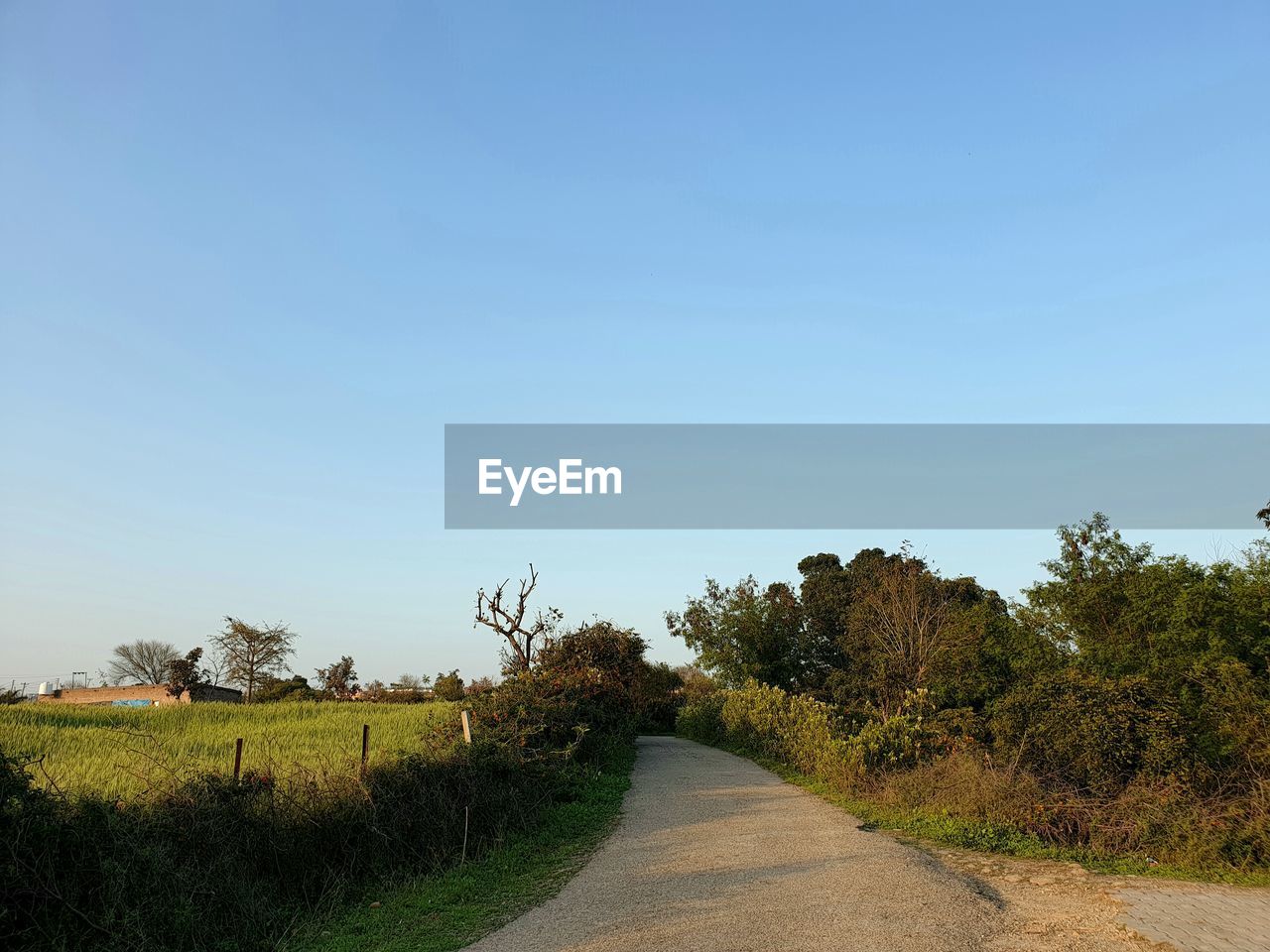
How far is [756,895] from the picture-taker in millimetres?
8078

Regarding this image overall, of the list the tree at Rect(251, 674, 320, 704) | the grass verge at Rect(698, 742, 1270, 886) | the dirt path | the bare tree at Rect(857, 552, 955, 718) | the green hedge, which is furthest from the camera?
the tree at Rect(251, 674, 320, 704)

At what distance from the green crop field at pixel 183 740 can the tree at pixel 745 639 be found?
1775cm

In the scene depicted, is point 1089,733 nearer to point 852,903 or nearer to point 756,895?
point 852,903

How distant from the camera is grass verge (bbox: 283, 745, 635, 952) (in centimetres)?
745

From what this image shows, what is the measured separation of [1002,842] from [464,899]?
662 cm

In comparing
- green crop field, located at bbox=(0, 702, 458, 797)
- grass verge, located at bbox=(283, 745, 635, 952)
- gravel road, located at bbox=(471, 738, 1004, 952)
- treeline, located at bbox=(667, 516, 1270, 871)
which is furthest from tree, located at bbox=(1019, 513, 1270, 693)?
green crop field, located at bbox=(0, 702, 458, 797)

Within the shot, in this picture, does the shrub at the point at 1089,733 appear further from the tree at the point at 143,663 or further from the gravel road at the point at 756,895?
the tree at the point at 143,663

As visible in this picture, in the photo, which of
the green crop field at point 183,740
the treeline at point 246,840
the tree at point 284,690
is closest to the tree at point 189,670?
the tree at point 284,690

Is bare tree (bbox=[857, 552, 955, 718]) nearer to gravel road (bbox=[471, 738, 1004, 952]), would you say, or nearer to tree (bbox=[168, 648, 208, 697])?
gravel road (bbox=[471, 738, 1004, 952])

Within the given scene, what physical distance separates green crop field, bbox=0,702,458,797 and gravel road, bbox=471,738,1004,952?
380 cm

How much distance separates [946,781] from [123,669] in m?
63.8

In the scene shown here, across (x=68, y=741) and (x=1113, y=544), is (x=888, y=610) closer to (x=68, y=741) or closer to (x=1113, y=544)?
(x=1113, y=544)

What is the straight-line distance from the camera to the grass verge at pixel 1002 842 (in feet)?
30.3

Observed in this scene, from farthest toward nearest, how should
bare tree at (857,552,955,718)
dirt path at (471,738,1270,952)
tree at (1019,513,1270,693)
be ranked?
1. bare tree at (857,552,955,718)
2. tree at (1019,513,1270,693)
3. dirt path at (471,738,1270,952)
